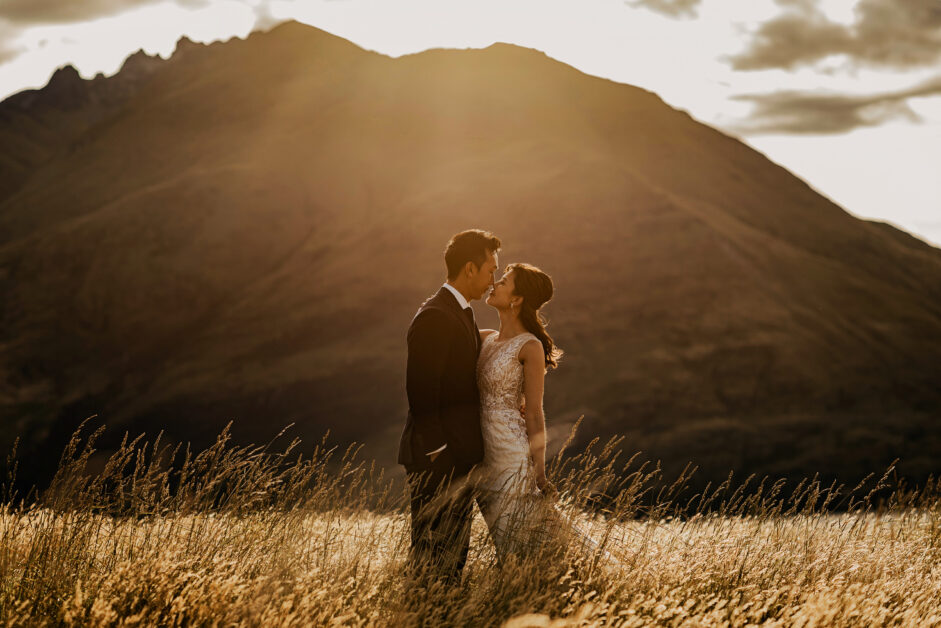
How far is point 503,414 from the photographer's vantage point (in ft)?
17.3

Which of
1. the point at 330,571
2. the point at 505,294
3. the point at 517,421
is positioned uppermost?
the point at 505,294

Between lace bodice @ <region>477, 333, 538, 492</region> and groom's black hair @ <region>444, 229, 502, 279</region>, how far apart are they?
1.84 ft

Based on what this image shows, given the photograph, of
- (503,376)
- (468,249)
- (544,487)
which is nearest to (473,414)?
(503,376)

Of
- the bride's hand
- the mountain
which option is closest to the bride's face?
the bride's hand

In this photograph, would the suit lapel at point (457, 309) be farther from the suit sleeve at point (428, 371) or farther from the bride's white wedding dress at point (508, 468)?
the bride's white wedding dress at point (508, 468)

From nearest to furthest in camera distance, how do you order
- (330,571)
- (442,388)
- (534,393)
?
1. (330,571)
2. (442,388)
3. (534,393)

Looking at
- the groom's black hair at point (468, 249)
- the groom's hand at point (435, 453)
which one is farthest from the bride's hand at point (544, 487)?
the groom's black hair at point (468, 249)

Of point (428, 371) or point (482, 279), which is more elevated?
point (482, 279)

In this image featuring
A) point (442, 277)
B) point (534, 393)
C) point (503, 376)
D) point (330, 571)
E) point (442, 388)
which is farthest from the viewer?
point (442, 277)

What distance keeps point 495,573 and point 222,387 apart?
5152 centimetres

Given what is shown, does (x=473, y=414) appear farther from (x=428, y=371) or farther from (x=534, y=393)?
(x=428, y=371)

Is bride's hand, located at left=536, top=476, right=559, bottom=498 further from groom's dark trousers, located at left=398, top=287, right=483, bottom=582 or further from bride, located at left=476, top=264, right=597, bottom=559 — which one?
groom's dark trousers, located at left=398, top=287, right=483, bottom=582

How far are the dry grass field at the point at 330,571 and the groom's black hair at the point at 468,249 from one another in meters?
1.35

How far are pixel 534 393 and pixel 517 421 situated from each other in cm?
29
